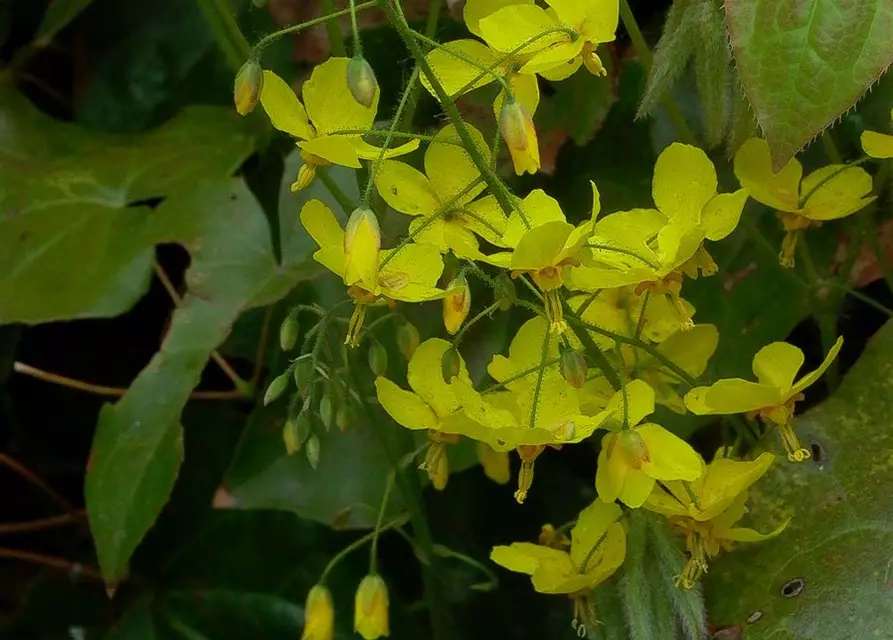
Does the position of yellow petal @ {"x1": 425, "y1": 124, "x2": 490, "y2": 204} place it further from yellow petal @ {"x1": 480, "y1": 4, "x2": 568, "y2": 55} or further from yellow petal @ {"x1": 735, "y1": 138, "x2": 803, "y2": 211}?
yellow petal @ {"x1": 735, "y1": 138, "x2": 803, "y2": 211}

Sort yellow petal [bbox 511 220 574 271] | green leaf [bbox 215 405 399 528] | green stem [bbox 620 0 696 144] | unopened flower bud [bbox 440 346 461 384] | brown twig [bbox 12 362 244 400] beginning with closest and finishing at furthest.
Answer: yellow petal [bbox 511 220 574 271] → unopened flower bud [bbox 440 346 461 384] → green stem [bbox 620 0 696 144] → green leaf [bbox 215 405 399 528] → brown twig [bbox 12 362 244 400]

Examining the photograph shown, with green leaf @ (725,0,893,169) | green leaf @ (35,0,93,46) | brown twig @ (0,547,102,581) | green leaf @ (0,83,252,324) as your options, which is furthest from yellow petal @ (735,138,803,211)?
brown twig @ (0,547,102,581)

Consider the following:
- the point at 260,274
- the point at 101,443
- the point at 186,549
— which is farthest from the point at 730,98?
the point at 186,549

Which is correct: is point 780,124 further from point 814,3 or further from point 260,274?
point 260,274

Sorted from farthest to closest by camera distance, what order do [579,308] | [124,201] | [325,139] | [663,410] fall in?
[124,201]
[663,410]
[579,308]
[325,139]

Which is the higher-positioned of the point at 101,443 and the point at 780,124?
the point at 780,124
